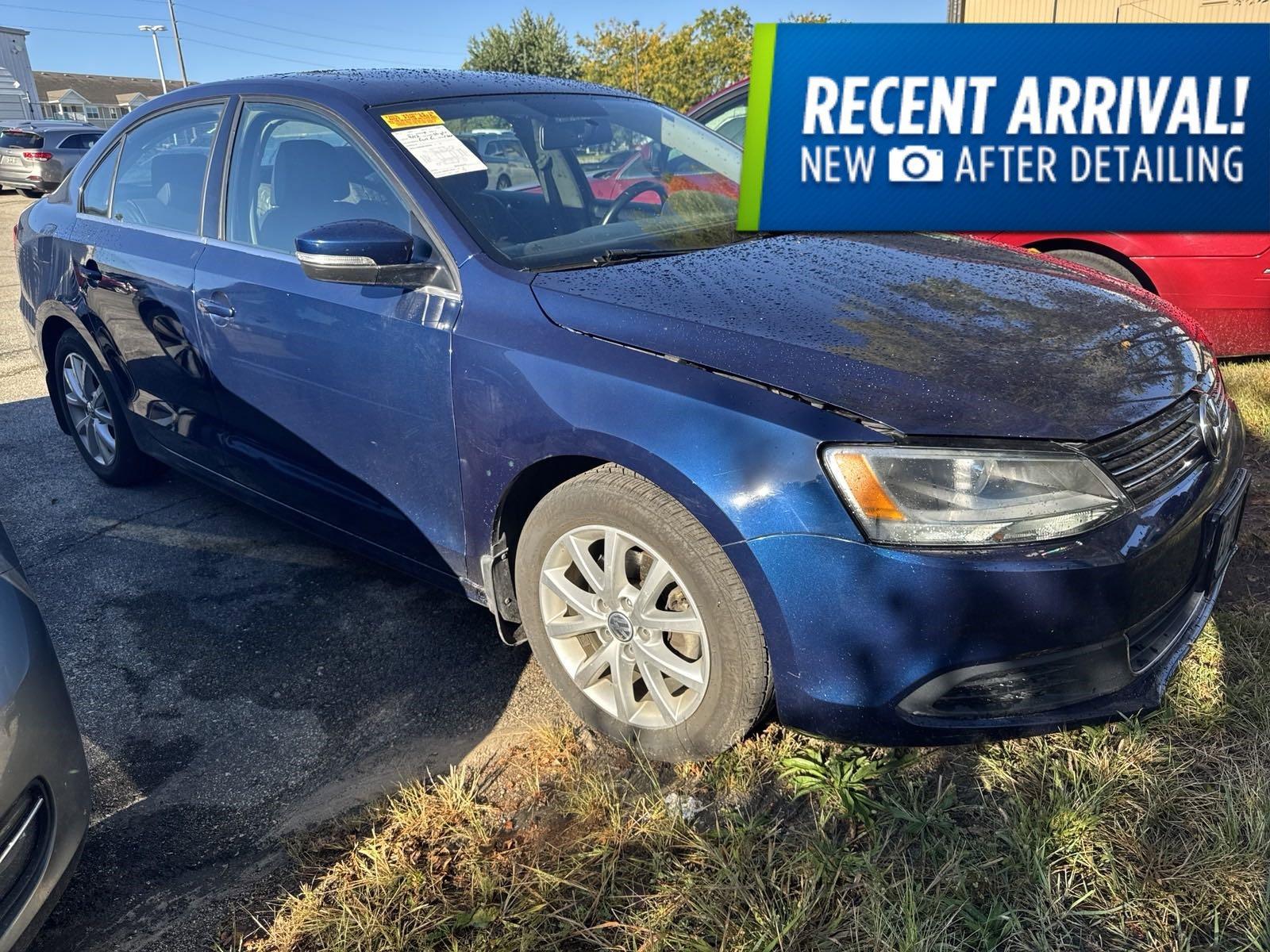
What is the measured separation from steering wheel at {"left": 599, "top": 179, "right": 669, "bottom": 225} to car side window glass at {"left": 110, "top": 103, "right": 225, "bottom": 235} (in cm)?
147

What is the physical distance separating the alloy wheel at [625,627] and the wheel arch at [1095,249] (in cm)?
310

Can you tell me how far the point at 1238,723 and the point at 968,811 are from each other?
2.49ft

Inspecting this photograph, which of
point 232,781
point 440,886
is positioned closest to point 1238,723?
point 440,886

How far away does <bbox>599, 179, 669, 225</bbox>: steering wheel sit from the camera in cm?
296

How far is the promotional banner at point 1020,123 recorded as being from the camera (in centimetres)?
400

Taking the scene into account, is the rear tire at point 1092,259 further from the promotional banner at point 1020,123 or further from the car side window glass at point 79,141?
the car side window glass at point 79,141

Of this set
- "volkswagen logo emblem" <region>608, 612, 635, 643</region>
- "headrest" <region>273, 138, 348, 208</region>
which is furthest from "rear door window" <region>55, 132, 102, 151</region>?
"volkswagen logo emblem" <region>608, 612, 635, 643</region>

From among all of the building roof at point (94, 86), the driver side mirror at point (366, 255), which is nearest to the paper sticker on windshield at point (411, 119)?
the driver side mirror at point (366, 255)

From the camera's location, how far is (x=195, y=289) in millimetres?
3186

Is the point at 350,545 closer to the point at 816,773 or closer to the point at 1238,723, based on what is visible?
the point at 816,773

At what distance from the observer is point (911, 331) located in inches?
85.0

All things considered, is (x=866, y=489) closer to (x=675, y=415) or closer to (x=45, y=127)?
(x=675, y=415)

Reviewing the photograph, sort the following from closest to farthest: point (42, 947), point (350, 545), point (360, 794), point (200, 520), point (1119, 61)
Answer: point (42, 947)
point (360, 794)
point (350, 545)
point (200, 520)
point (1119, 61)

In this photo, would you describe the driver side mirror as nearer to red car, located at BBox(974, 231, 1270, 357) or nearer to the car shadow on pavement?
the car shadow on pavement
